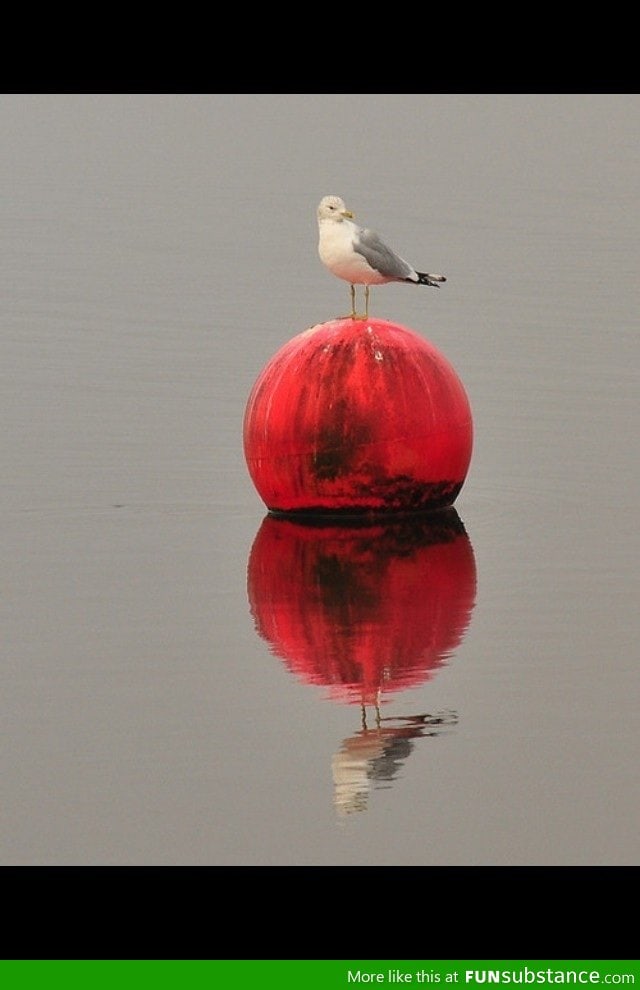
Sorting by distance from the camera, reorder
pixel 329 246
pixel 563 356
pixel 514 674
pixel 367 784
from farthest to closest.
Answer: pixel 563 356 → pixel 329 246 → pixel 514 674 → pixel 367 784

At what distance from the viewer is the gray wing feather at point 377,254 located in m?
18.2

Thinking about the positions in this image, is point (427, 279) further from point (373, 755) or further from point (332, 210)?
point (373, 755)

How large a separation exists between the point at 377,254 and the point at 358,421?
57.6 inches

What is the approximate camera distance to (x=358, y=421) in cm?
1741

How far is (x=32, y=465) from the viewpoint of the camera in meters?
21.9

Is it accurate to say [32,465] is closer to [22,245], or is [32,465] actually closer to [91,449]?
[91,449]

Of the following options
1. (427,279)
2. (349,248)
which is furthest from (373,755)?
(427,279)

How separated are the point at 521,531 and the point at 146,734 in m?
5.90

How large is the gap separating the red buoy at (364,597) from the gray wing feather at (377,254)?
67.1 inches

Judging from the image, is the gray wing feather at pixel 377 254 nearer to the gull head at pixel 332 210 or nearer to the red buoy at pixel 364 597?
the gull head at pixel 332 210

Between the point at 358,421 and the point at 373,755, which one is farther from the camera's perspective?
the point at 358,421

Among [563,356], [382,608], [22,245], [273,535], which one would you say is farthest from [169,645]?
[22,245]

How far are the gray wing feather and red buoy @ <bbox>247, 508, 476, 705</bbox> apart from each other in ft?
5.60

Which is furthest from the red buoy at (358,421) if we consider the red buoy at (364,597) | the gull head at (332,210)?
the gull head at (332,210)
